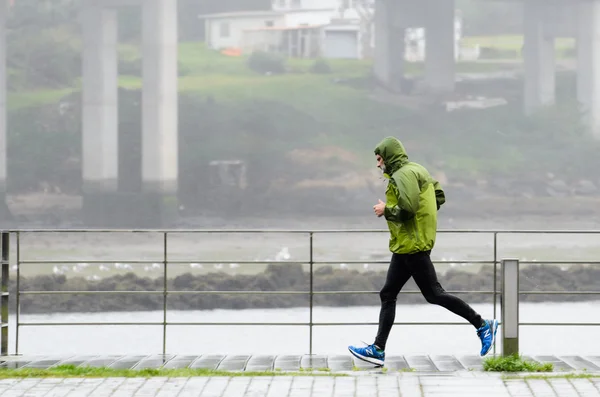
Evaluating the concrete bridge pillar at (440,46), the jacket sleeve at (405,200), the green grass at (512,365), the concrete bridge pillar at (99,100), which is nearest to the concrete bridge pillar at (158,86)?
the concrete bridge pillar at (99,100)

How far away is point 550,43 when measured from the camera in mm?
46219

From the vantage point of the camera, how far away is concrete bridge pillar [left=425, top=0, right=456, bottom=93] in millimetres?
Result: 44125

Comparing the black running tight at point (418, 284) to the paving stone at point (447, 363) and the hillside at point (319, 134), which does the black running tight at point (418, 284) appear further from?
the hillside at point (319, 134)

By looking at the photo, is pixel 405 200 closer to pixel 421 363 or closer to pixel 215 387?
pixel 421 363

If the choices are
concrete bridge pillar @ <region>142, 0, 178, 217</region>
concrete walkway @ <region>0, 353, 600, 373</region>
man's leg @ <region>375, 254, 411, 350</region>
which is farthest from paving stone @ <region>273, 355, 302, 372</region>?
concrete bridge pillar @ <region>142, 0, 178, 217</region>

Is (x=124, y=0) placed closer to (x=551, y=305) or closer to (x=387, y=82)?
(x=387, y=82)

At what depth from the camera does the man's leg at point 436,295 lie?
4.74 meters

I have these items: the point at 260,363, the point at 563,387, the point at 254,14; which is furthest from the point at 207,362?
the point at 254,14

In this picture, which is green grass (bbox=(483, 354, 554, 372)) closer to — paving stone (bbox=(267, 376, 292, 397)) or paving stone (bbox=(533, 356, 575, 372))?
paving stone (bbox=(533, 356, 575, 372))

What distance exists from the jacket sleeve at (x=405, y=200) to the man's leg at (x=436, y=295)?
215mm

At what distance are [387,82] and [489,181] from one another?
630 centimetres

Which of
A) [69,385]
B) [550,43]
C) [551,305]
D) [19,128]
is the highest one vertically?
[550,43]

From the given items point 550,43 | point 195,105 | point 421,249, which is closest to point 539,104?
point 550,43

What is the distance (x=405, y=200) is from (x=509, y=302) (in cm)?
71
